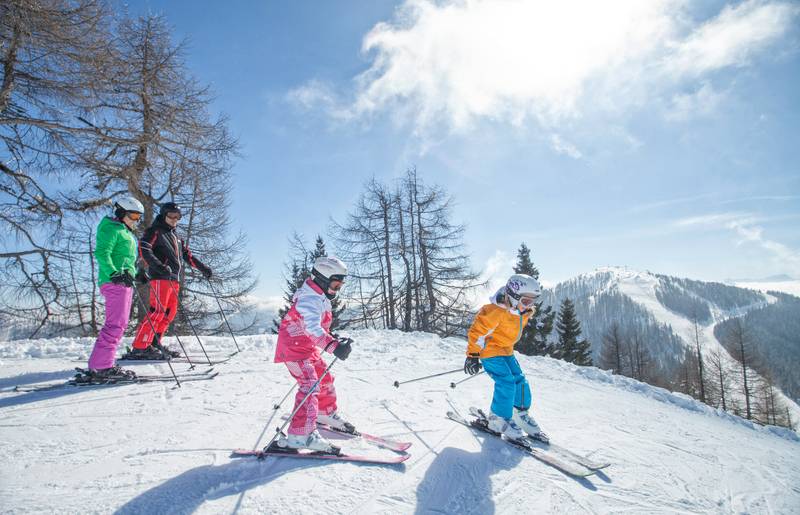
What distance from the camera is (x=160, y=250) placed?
588 cm

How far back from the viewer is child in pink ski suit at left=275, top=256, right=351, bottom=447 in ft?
10.7

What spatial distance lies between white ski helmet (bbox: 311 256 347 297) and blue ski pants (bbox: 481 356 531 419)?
7.11ft


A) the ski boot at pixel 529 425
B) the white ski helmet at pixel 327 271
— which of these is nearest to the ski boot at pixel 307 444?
the white ski helmet at pixel 327 271

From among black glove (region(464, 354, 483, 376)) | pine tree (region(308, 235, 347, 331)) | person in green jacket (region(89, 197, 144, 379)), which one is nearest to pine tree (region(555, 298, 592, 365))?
pine tree (region(308, 235, 347, 331))

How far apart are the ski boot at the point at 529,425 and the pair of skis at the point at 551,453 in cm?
4

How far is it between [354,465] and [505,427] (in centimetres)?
187

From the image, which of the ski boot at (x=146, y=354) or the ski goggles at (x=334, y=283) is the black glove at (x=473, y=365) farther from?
the ski boot at (x=146, y=354)

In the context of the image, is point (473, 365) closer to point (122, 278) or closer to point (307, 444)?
point (307, 444)

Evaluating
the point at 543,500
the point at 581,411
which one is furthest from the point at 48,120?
the point at 581,411

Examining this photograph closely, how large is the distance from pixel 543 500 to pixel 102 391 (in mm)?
5491

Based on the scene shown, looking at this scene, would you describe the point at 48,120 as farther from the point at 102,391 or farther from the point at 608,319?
the point at 608,319

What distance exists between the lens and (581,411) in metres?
5.54

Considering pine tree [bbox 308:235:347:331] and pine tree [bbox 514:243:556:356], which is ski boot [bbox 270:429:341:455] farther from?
pine tree [bbox 514:243:556:356]

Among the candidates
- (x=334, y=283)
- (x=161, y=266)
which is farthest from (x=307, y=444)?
(x=161, y=266)
